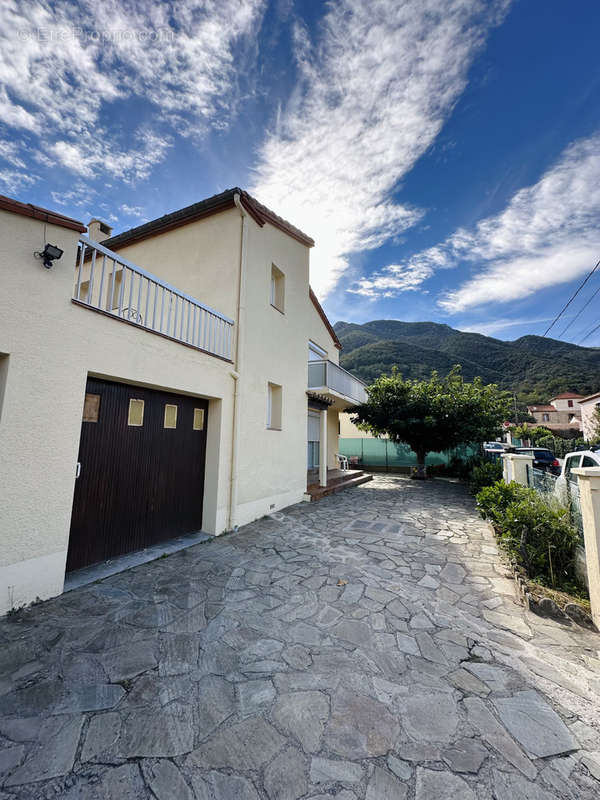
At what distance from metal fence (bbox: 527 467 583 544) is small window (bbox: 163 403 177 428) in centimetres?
547

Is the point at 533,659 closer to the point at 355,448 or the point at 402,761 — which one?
the point at 402,761

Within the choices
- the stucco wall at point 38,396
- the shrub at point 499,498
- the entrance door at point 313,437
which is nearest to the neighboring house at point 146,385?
the stucco wall at point 38,396

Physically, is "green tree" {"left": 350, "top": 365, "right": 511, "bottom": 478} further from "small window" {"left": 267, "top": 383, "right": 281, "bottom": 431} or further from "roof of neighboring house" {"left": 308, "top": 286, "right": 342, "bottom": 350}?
"small window" {"left": 267, "top": 383, "right": 281, "bottom": 431}

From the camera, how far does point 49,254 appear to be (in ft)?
10.1

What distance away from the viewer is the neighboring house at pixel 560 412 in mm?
45875

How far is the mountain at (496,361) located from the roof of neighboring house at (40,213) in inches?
1369

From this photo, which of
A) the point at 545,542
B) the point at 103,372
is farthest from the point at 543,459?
the point at 103,372

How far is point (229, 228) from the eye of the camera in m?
6.41

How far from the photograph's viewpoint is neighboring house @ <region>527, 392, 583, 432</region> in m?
45.9

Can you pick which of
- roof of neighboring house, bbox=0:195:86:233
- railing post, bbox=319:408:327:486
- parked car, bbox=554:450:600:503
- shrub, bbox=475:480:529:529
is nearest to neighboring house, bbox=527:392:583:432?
parked car, bbox=554:450:600:503

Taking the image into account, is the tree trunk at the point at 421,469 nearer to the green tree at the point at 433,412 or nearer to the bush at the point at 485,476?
the green tree at the point at 433,412

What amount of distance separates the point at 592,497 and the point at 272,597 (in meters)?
3.31

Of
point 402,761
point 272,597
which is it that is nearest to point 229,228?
point 272,597

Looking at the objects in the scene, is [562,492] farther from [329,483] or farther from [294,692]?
[329,483]
